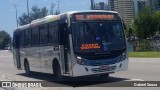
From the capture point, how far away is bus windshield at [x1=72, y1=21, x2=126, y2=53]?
16.4 metres

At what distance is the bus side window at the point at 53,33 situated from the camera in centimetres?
1798

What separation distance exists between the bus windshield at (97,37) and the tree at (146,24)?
5645 centimetres

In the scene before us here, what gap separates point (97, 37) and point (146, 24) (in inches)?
2277

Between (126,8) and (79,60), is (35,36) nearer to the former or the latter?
(79,60)

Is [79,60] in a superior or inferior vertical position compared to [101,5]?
inferior

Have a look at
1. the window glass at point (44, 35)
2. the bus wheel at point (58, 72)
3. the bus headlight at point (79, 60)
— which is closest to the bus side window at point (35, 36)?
the window glass at point (44, 35)

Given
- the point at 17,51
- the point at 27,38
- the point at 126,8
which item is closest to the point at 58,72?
the point at 27,38

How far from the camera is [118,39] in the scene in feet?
55.7

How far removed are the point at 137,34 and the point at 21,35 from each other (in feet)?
173

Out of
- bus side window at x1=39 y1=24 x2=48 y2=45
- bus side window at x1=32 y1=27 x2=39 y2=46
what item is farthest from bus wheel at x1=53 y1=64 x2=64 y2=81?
bus side window at x1=32 y1=27 x2=39 y2=46

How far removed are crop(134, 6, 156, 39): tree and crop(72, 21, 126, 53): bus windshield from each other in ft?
185

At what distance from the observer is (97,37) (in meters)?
16.7

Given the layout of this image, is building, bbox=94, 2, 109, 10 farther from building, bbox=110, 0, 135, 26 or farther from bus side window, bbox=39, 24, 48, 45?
bus side window, bbox=39, 24, 48, 45

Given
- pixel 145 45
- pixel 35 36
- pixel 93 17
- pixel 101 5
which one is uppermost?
pixel 101 5
